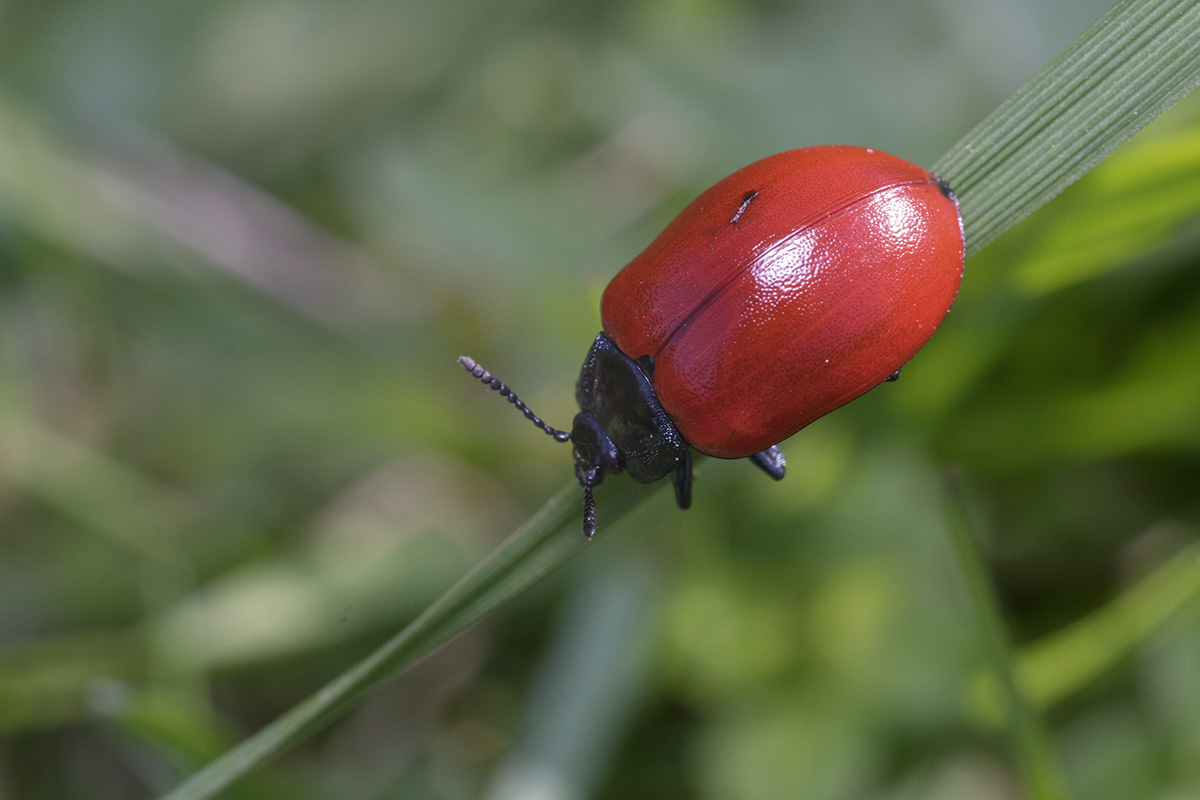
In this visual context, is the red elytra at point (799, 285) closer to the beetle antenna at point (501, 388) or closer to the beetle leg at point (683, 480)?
the beetle leg at point (683, 480)

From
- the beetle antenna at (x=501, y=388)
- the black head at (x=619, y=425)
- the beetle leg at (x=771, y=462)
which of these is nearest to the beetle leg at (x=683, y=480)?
the black head at (x=619, y=425)

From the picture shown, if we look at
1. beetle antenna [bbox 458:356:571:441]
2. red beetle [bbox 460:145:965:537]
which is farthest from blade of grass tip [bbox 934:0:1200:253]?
beetle antenna [bbox 458:356:571:441]

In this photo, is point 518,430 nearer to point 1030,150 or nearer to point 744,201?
point 744,201

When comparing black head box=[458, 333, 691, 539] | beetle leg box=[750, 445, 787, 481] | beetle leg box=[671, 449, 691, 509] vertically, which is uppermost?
black head box=[458, 333, 691, 539]

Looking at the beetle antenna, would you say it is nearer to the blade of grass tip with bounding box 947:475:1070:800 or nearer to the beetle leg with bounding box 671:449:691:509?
the beetle leg with bounding box 671:449:691:509

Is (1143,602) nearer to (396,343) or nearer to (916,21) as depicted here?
(916,21)

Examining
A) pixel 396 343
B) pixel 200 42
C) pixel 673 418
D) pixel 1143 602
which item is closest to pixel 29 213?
pixel 200 42

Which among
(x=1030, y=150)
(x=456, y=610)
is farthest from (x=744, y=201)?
(x=456, y=610)
